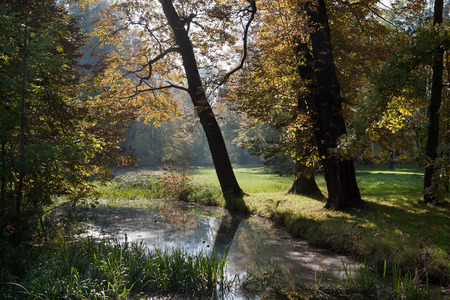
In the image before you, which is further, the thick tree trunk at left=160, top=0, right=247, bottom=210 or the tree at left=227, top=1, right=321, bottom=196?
the thick tree trunk at left=160, top=0, right=247, bottom=210

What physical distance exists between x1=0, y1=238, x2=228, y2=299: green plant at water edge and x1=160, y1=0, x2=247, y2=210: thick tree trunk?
26.5 feet

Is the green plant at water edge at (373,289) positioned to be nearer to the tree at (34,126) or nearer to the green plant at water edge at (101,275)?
the green plant at water edge at (101,275)

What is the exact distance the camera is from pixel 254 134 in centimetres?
3869

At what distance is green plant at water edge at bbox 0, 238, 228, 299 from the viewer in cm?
444

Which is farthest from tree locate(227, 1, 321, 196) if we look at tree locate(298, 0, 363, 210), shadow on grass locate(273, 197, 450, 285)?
shadow on grass locate(273, 197, 450, 285)

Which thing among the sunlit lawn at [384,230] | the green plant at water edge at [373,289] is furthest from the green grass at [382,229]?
the green plant at water edge at [373,289]

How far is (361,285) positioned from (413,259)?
1610mm

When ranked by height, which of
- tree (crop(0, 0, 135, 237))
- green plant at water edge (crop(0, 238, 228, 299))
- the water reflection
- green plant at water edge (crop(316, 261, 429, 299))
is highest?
tree (crop(0, 0, 135, 237))

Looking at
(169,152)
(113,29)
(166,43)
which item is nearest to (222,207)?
(166,43)

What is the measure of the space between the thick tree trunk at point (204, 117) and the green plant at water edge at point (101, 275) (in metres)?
8.09

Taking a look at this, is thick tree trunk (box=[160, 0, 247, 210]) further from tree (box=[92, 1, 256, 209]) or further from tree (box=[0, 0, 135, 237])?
tree (box=[0, 0, 135, 237])

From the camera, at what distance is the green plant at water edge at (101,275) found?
175 inches

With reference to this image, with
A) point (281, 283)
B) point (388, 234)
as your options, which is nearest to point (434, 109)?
point (388, 234)

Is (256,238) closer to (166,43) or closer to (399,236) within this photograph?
(399,236)
